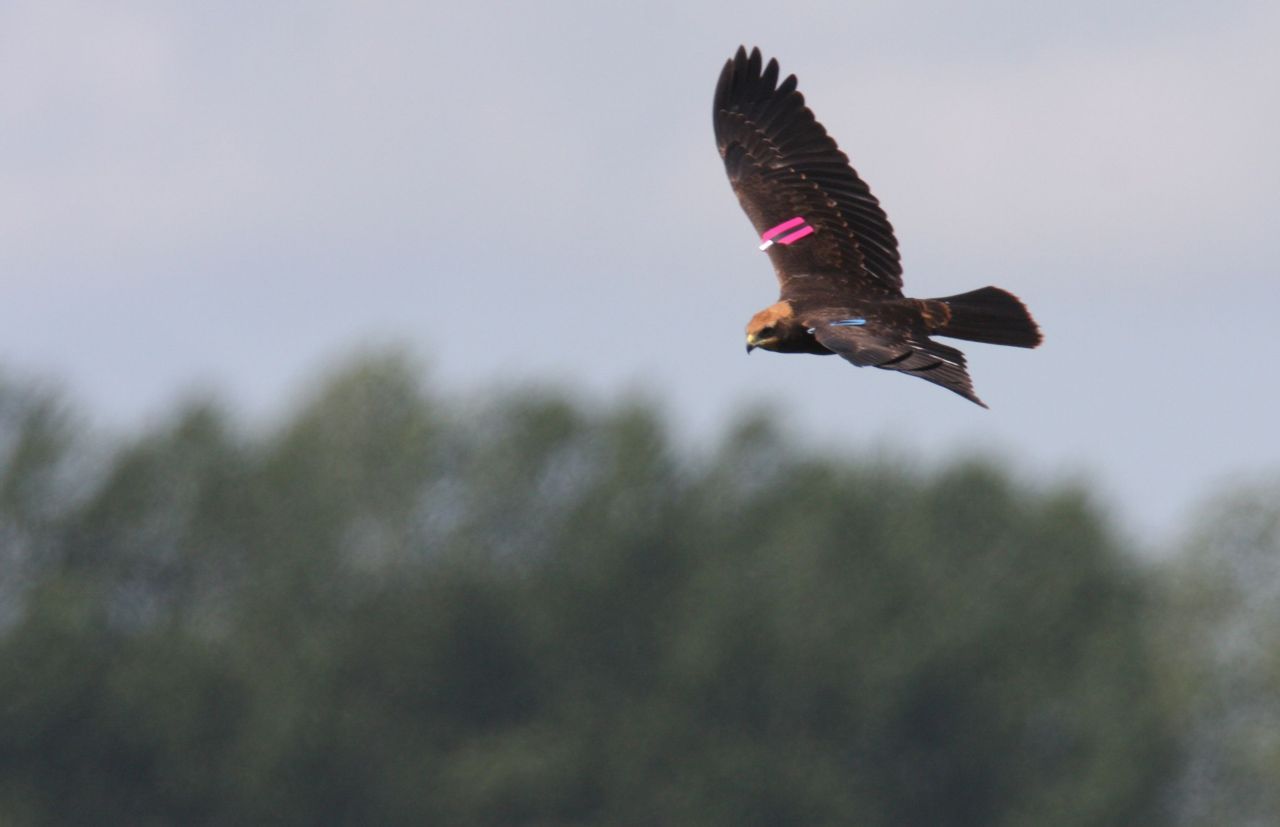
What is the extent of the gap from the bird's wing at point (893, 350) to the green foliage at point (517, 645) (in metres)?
43.5

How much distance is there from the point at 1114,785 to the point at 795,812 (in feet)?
24.3

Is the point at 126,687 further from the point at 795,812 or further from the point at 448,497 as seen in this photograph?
the point at 795,812

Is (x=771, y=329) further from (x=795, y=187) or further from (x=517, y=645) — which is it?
(x=517, y=645)

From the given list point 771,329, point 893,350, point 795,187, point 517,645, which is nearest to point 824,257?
point 795,187

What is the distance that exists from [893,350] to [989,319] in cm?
146

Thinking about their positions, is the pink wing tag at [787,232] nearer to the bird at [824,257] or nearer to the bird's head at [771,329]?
the bird at [824,257]

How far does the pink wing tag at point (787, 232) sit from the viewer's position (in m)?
18.5

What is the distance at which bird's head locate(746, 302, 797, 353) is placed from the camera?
16.9m

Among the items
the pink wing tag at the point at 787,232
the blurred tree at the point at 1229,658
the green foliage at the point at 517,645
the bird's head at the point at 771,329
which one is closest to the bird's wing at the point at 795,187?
the pink wing tag at the point at 787,232

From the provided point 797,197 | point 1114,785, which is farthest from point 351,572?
point 797,197

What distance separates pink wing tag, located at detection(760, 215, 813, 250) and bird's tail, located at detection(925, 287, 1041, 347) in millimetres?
1667

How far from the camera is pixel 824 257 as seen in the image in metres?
18.3

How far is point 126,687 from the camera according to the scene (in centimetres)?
5997

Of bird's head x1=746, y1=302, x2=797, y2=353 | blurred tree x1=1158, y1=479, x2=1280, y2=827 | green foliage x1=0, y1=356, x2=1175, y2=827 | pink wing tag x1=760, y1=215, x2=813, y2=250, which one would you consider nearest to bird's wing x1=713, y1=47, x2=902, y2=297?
pink wing tag x1=760, y1=215, x2=813, y2=250
